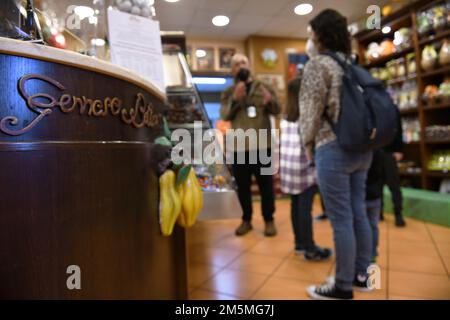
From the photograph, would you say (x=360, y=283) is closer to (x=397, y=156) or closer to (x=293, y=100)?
(x=293, y=100)

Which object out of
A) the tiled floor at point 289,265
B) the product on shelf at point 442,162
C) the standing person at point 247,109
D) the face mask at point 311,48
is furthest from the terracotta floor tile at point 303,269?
the face mask at point 311,48

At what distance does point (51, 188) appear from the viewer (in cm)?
63

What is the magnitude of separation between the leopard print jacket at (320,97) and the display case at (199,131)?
0.43 meters

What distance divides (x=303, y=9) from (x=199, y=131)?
2.76 feet

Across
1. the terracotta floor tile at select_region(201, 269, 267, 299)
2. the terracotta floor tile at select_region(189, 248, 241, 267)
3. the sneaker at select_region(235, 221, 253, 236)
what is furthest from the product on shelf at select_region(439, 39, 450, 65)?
the sneaker at select_region(235, 221, 253, 236)

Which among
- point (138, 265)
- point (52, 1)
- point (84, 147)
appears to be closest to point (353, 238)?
point (138, 265)

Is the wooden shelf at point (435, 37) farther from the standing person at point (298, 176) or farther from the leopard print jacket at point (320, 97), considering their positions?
the standing person at point (298, 176)

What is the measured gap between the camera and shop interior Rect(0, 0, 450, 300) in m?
0.60

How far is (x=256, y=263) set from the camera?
1790 millimetres

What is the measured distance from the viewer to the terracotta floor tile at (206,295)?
1.37 m

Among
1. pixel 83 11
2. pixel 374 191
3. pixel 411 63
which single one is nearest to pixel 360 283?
pixel 374 191

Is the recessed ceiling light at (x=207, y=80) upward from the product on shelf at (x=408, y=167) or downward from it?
upward
